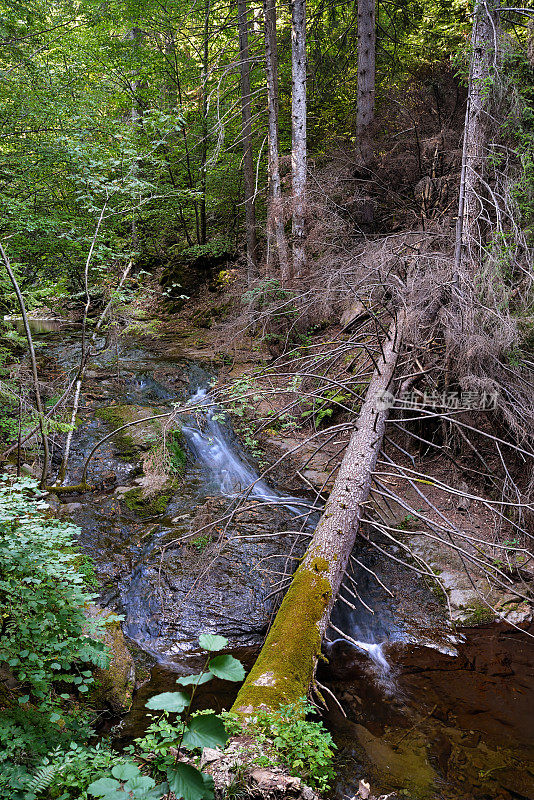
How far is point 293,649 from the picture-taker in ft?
11.2

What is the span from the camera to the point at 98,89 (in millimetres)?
9852

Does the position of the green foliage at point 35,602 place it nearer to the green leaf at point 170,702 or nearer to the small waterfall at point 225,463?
the green leaf at point 170,702

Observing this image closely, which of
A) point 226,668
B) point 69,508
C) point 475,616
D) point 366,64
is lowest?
point 475,616

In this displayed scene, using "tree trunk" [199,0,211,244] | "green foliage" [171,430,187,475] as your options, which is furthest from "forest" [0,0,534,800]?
"tree trunk" [199,0,211,244]

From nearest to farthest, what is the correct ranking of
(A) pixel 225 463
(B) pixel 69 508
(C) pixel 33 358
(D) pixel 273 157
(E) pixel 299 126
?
(C) pixel 33 358 → (B) pixel 69 508 → (A) pixel 225 463 → (E) pixel 299 126 → (D) pixel 273 157

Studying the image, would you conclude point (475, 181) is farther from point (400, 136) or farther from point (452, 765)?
point (452, 765)

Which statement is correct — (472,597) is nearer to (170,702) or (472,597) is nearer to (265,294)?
(170,702)

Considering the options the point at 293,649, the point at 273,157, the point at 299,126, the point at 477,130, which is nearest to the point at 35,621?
the point at 293,649

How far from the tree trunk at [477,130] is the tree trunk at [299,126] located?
363cm

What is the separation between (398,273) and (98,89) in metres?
8.37

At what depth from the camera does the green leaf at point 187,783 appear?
5.14ft

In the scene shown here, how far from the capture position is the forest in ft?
9.04

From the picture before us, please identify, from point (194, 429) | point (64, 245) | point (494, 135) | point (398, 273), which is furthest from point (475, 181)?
point (64, 245)

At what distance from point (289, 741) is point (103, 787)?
1.20 m
